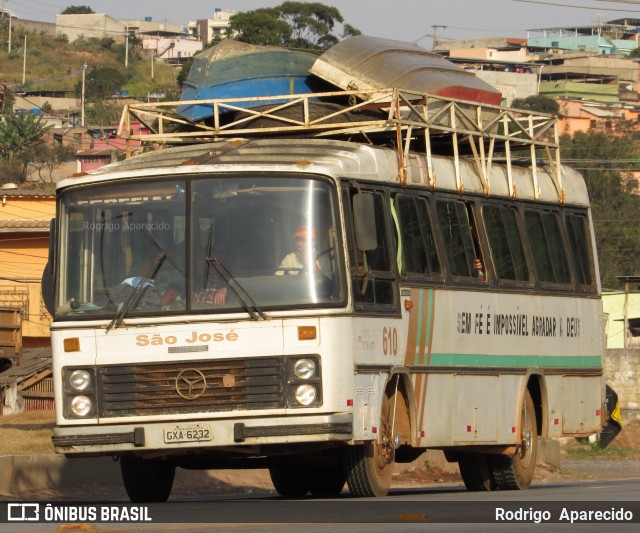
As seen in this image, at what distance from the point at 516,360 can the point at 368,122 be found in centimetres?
330

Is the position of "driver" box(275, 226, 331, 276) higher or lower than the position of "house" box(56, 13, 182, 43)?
lower

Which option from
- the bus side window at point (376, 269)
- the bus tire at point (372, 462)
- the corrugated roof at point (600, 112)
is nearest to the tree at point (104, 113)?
the corrugated roof at point (600, 112)

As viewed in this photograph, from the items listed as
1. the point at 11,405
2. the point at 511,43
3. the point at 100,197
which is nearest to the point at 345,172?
the point at 100,197

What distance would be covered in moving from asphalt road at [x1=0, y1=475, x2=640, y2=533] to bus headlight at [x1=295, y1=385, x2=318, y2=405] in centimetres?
80

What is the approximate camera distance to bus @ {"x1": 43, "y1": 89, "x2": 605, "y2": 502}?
1220cm

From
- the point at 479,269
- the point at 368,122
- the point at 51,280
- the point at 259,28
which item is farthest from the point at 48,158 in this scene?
the point at 51,280

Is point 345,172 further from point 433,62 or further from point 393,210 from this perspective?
point 433,62

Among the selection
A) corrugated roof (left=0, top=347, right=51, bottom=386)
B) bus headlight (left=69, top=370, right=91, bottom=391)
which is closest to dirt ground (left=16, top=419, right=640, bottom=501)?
bus headlight (left=69, top=370, right=91, bottom=391)

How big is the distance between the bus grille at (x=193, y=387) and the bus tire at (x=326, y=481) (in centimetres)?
389

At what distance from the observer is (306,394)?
1216 cm

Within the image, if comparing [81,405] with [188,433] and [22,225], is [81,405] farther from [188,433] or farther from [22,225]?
[22,225]

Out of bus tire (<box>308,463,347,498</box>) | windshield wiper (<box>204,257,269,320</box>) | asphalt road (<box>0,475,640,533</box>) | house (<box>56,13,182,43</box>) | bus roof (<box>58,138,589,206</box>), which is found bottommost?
asphalt road (<box>0,475,640,533</box>)

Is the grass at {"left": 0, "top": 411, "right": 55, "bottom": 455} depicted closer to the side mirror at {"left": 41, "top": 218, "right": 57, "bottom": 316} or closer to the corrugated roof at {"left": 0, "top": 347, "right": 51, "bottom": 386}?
the corrugated roof at {"left": 0, "top": 347, "right": 51, "bottom": 386}

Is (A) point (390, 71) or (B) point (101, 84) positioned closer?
(A) point (390, 71)
